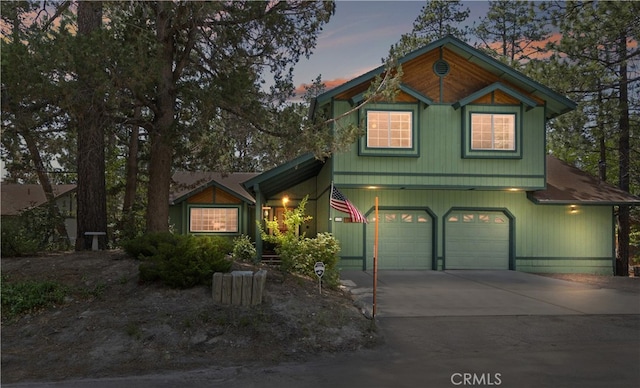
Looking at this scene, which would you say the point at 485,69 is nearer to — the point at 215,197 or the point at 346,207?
the point at 346,207

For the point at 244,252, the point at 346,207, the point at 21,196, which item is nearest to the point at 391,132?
the point at 346,207

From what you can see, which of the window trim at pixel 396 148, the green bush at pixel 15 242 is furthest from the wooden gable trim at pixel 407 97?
the green bush at pixel 15 242

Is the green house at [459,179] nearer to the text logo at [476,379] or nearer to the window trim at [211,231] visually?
the window trim at [211,231]

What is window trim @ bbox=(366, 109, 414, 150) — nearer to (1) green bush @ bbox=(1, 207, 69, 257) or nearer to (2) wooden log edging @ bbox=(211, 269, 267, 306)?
(2) wooden log edging @ bbox=(211, 269, 267, 306)

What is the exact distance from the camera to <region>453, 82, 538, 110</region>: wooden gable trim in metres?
16.6

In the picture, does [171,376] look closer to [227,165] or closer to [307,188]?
[227,165]

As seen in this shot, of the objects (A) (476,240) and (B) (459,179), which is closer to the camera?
(B) (459,179)

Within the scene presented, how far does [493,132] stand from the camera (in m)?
17.0

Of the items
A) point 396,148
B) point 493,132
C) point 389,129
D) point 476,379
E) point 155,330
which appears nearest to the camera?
point 476,379

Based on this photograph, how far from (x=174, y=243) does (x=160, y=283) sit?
3.86 ft

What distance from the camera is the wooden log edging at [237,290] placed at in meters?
8.80

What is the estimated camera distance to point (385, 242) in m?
17.3

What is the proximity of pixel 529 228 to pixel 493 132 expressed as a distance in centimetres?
365

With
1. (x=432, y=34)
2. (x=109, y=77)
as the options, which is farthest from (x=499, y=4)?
(x=109, y=77)
